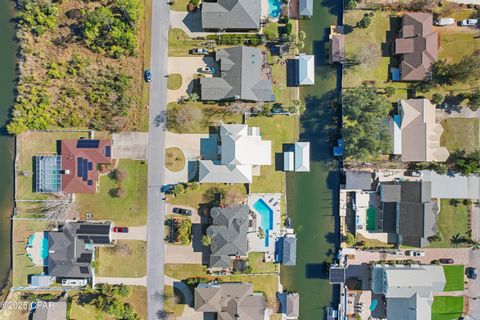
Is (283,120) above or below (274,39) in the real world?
below

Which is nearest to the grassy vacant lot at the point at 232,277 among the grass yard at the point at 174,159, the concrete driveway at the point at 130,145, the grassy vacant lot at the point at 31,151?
the grass yard at the point at 174,159

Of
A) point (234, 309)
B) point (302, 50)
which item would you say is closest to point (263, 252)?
point (234, 309)

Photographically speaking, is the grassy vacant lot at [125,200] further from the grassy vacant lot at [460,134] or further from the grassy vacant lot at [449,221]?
the grassy vacant lot at [460,134]

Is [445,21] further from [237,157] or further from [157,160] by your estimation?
[157,160]

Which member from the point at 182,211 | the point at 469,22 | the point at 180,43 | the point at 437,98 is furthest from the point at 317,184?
the point at 469,22

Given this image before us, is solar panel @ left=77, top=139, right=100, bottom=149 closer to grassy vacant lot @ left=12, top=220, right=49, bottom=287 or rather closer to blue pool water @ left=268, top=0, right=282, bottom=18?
grassy vacant lot @ left=12, top=220, right=49, bottom=287

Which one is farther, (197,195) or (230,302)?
(197,195)

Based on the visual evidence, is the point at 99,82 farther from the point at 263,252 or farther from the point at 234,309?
the point at 234,309

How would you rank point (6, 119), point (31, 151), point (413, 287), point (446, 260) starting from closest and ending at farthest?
1. point (413, 287)
2. point (446, 260)
3. point (31, 151)
4. point (6, 119)
